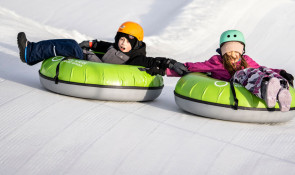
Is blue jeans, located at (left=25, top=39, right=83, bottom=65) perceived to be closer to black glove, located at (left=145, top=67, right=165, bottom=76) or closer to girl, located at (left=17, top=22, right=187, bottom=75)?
girl, located at (left=17, top=22, right=187, bottom=75)

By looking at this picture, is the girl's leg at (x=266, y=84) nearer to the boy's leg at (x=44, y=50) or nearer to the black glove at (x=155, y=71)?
the black glove at (x=155, y=71)

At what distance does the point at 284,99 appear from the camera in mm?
3627

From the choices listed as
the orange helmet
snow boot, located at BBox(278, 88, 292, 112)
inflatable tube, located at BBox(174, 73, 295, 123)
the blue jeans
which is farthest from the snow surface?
the orange helmet

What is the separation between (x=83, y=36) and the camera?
10.1 m

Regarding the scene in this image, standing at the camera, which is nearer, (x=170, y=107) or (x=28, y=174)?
(x=28, y=174)

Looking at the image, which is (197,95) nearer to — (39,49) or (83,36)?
(39,49)

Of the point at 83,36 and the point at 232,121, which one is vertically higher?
the point at 232,121

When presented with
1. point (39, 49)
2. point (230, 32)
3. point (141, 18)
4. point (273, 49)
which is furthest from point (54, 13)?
point (230, 32)

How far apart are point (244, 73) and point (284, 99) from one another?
17.4 inches

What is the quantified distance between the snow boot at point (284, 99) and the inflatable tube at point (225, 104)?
9 centimetres

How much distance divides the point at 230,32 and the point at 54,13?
8.66m

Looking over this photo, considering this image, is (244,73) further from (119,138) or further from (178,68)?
(119,138)

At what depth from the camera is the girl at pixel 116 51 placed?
442 cm

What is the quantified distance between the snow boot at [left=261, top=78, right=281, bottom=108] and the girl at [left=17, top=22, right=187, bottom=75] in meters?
1.00
